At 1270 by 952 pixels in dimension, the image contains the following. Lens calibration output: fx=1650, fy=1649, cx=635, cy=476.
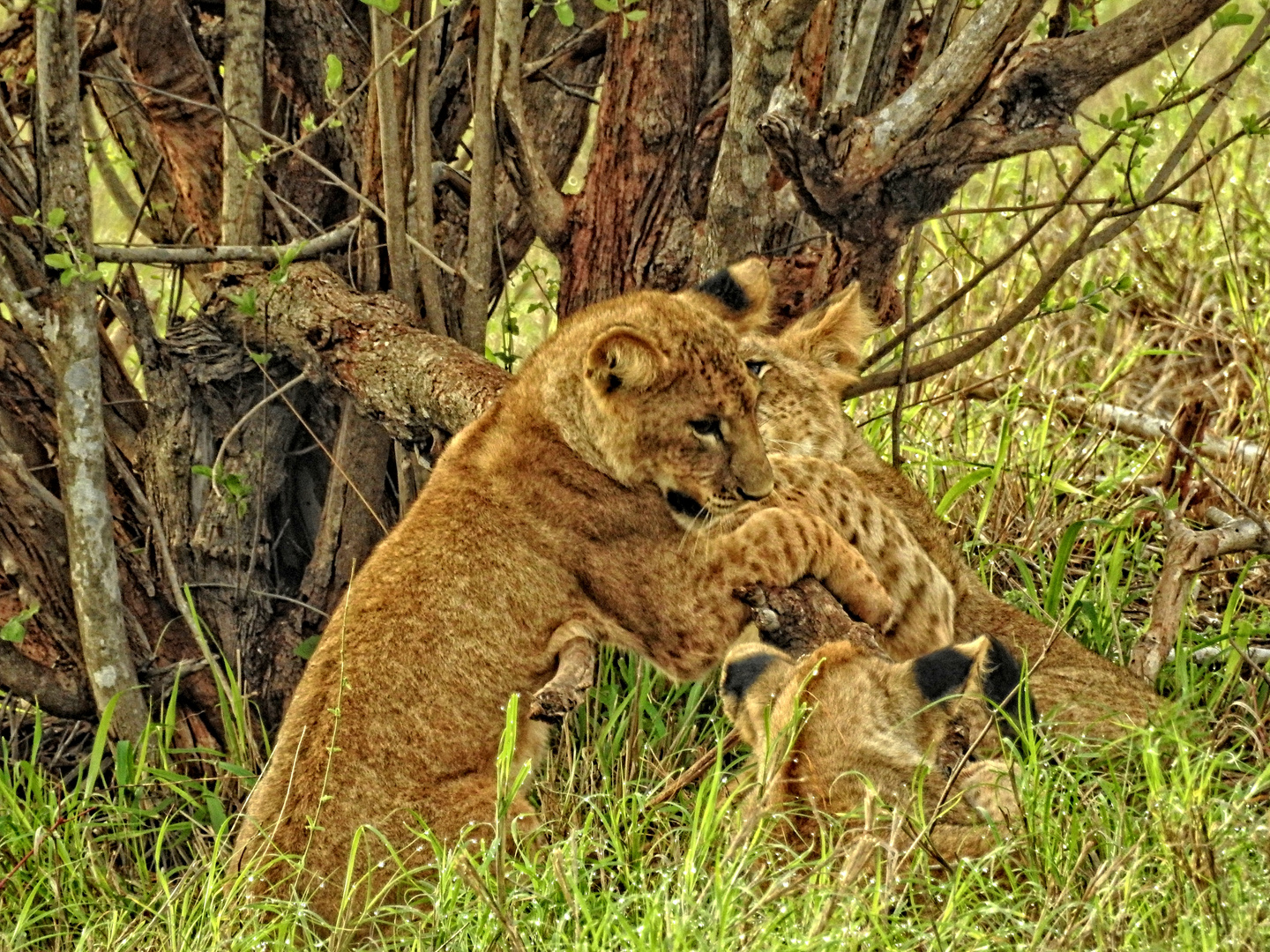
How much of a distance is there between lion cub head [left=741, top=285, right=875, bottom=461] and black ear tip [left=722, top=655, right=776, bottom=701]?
1038mm

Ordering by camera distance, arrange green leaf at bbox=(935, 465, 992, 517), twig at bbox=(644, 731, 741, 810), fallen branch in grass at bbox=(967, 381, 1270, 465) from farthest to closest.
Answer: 1. fallen branch in grass at bbox=(967, 381, 1270, 465)
2. green leaf at bbox=(935, 465, 992, 517)
3. twig at bbox=(644, 731, 741, 810)

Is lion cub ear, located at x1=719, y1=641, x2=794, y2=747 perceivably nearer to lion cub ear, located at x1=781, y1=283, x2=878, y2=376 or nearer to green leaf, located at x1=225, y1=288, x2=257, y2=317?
lion cub ear, located at x1=781, y1=283, x2=878, y2=376

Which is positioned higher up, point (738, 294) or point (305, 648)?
point (738, 294)

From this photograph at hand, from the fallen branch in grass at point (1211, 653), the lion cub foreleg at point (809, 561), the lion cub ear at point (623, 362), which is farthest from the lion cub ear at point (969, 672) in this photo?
the fallen branch in grass at point (1211, 653)

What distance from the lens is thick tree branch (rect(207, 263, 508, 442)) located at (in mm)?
4539

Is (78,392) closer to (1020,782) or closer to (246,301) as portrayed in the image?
(246,301)

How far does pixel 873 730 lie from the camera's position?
11.2 feet

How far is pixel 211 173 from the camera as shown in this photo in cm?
542

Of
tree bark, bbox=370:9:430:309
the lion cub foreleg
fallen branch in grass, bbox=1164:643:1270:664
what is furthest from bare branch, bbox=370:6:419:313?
fallen branch in grass, bbox=1164:643:1270:664

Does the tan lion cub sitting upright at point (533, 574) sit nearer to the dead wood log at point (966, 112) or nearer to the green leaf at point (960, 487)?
the dead wood log at point (966, 112)

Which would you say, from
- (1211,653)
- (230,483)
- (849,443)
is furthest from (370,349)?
(1211,653)

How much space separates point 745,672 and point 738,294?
1261mm

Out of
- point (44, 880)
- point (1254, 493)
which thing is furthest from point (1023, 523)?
point (44, 880)

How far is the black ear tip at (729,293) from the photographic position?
14.5ft
